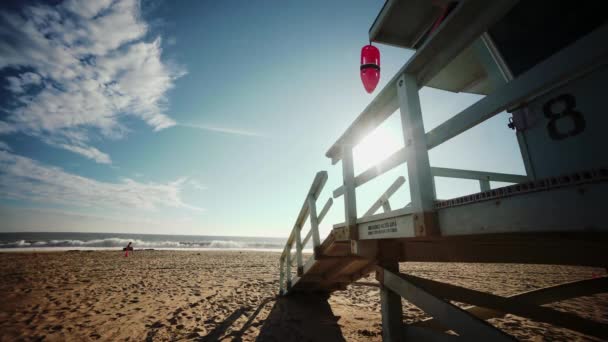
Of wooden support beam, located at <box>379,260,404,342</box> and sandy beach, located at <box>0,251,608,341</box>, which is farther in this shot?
sandy beach, located at <box>0,251,608,341</box>

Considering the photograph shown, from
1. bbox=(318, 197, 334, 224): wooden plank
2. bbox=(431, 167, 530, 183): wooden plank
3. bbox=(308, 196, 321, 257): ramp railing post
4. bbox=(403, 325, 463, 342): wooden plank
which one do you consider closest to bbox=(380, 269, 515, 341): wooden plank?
bbox=(403, 325, 463, 342): wooden plank

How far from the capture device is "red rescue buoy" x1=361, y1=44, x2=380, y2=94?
310 centimetres

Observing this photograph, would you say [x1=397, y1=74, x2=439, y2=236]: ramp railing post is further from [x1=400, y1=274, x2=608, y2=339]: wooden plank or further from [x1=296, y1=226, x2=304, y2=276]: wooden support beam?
[x1=296, y1=226, x2=304, y2=276]: wooden support beam

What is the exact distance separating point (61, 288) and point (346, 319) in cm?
885

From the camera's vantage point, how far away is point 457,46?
64.8 inches

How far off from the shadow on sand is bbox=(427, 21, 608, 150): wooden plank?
425cm

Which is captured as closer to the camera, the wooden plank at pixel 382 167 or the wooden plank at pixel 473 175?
the wooden plank at pixel 382 167

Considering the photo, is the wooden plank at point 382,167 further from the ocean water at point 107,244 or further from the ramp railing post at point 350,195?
the ocean water at point 107,244

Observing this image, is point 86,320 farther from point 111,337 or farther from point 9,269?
point 9,269

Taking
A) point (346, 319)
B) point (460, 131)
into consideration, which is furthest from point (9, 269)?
point (460, 131)

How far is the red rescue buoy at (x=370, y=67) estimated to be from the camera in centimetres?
310

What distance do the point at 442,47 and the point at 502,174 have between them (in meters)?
2.33

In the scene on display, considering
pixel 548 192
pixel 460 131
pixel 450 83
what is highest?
pixel 450 83

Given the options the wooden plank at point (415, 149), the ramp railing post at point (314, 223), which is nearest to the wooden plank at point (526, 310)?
the wooden plank at point (415, 149)
